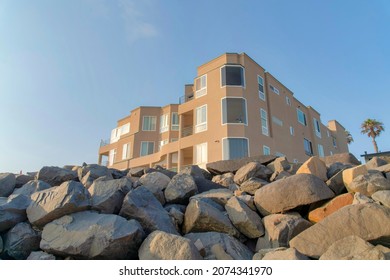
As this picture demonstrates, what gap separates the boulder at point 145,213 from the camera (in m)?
4.71

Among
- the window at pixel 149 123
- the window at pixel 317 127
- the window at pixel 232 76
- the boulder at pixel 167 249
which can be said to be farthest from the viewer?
the window at pixel 317 127

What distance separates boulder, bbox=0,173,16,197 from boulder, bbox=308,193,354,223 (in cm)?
699

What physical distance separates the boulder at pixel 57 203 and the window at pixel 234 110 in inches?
687

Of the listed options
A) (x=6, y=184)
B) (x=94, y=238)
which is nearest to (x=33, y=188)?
(x=6, y=184)

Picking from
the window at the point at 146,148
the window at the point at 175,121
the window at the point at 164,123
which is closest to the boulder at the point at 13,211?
the window at the point at 175,121

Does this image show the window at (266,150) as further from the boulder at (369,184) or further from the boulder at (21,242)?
the boulder at (21,242)

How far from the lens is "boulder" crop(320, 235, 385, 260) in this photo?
3434 mm

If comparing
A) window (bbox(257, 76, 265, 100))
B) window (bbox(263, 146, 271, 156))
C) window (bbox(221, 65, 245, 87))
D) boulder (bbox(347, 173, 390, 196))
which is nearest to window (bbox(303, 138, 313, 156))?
window (bbox(257, 76, 265, 100))

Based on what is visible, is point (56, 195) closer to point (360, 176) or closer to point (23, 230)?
point (23, 230)

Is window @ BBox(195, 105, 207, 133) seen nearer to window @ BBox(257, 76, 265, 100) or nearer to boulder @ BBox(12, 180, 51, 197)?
window @ BBox(257, 76, 265, 100)

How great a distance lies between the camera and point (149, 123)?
1373 inches

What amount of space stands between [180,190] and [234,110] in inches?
665

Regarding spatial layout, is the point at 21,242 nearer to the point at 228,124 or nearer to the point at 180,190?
the point at 180,190
